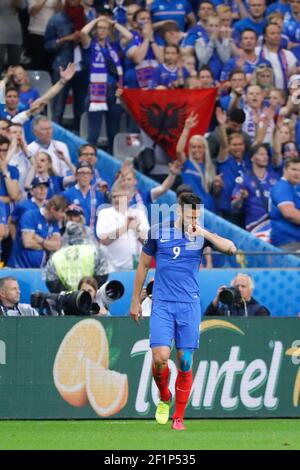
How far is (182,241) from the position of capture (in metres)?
11.8

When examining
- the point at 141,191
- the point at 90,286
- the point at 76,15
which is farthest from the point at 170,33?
the point at 90,286

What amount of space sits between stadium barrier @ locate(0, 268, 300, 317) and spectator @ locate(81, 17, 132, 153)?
4.09 m

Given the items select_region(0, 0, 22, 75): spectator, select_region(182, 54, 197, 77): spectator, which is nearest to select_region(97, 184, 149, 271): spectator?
select_region(182, 54, 197, 77): spectator

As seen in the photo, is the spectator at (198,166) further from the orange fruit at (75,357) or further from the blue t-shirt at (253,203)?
the orange fruit at (75,357)

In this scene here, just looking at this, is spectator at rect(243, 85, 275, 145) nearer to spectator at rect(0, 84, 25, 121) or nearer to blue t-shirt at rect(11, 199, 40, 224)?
spectator at rect(0, 84, 25, 121)

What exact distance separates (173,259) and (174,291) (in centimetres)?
29

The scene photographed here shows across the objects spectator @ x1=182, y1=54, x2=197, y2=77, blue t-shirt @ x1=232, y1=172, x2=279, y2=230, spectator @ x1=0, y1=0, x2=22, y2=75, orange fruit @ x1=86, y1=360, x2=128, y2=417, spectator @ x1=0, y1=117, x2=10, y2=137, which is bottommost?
orange fruit @ x1=86, y1=360, x2=128, y2=417

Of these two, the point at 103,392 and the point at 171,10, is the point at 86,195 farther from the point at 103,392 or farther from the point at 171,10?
the point at 171,10

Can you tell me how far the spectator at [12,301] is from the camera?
13.9 metres

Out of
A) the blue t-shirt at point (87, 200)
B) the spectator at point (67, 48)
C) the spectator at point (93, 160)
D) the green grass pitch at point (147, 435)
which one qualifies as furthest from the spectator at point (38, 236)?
the spectator at point (67, 48)

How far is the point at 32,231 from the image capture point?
15.7m

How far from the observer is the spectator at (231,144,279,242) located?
17.6 metres

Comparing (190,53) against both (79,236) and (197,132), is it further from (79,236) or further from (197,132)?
(79,236)
